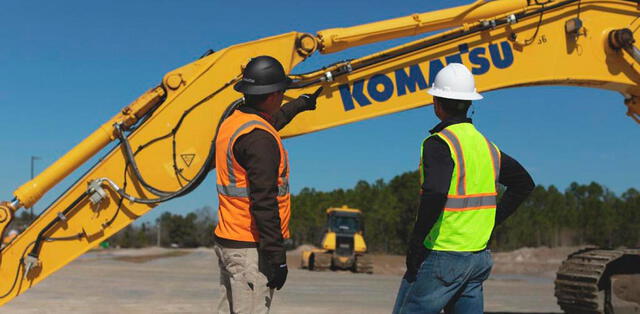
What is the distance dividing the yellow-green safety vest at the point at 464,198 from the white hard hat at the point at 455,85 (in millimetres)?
174

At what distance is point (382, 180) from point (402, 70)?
85.4 metres

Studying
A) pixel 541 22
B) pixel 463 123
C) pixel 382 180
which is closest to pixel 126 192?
pixel 463 123

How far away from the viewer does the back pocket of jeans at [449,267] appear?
10.4ft

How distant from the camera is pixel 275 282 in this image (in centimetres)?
353

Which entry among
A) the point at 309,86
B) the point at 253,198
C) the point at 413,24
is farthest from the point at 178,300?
the point at 253,198

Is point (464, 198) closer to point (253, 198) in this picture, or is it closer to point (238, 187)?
point (253, 198)

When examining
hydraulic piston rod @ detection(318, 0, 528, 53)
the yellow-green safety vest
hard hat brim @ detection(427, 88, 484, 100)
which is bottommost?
the yellow-green safety vest

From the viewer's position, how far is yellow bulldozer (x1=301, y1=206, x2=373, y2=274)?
81.3 feet

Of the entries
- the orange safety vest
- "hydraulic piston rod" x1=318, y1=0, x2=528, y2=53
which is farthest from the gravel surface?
the orange safety vest

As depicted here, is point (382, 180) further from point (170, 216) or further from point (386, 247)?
point (170, 216)

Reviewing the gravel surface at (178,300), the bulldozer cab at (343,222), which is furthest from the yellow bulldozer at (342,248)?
the gravel surface at (178,300)

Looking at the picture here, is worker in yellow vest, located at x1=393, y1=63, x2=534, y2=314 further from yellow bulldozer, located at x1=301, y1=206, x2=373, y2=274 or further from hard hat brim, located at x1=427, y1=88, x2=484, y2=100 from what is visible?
yellow bulldozer, located at x1=301, y1=206, x2=373, y2=274

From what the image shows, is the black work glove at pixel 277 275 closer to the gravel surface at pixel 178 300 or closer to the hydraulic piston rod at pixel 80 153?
the hydraulic piston rod at pixel 80 153

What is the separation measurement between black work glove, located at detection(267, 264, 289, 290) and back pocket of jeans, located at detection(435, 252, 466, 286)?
0.77 m
